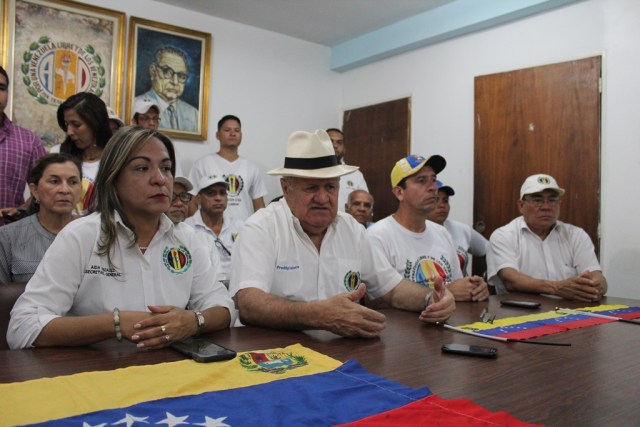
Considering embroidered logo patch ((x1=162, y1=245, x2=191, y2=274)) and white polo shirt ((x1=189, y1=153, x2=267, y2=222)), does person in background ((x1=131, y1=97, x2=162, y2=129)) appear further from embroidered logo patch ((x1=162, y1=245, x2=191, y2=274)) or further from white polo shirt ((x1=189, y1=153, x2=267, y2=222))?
embroidered logo patch ((x1=162, y1=245, x2=191, y2=274))

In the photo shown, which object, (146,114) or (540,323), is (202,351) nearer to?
(540,323)

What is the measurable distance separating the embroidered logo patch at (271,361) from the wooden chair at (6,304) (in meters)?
0.70

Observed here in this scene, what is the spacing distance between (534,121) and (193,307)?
11.5 ft

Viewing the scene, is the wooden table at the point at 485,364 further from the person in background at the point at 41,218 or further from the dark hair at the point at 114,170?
the person in background at the point at 41,218

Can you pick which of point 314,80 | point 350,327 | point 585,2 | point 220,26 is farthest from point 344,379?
point 314,80

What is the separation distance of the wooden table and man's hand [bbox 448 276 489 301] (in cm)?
63

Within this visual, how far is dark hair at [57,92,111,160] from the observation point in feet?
9.44

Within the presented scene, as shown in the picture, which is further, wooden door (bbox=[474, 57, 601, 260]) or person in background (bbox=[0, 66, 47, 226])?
wooden door (bbox=[474, 57, 601, 260])

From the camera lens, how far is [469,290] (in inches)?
89.3

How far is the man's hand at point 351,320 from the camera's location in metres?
1.45

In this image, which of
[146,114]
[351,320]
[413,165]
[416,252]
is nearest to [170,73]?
[146,114]

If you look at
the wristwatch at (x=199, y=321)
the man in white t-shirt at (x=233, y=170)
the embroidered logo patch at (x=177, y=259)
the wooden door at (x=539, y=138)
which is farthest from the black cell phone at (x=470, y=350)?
the man in white t-shirt at (x=233, y=170)

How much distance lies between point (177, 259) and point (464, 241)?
271 cm

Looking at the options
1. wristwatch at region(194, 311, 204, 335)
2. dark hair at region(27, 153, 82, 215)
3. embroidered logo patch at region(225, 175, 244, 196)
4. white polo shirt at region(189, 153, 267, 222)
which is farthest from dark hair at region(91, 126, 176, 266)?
embroidered logo patch at region(225, 175, 244, 196)
